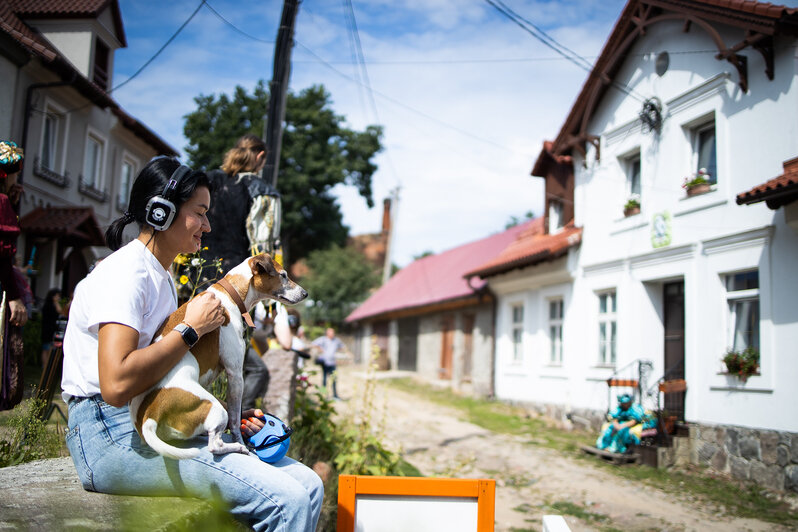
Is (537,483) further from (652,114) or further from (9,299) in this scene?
(652,114)

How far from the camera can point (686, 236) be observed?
10539mm

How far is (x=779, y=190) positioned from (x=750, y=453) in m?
3.55

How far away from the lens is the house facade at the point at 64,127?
37.0ft

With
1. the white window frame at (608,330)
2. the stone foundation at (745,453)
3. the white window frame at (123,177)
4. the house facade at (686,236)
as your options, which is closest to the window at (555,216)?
the house facade at (686,236)

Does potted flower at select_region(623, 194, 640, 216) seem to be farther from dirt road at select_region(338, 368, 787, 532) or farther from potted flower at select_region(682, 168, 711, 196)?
dirt road at select_region(338, 368, 787, 532)

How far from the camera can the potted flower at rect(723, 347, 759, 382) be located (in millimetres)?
8953

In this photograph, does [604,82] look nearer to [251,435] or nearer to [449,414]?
[449,414]

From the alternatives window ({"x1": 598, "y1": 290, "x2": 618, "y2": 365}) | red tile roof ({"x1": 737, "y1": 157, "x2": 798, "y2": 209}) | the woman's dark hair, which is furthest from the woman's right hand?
window ({"x1": 598, "y1": 290, "x2": 618, "y2": 365})

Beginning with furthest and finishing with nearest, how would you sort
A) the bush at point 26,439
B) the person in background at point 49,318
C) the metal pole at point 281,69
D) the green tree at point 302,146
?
the green tree at point 302,146 → the person in background at point 49,318 → the metal pole at point 281,69 → the bush at point 26,439

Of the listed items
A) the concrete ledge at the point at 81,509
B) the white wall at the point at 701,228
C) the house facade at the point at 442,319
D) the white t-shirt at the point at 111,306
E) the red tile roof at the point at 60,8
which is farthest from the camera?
the house facade at the point at 442,319

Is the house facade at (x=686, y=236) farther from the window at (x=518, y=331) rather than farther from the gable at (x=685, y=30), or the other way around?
the window at (x=518, y=331)

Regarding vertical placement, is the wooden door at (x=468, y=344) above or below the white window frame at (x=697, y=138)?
below

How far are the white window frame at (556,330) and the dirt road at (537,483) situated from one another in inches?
128

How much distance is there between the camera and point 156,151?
19.8 m
